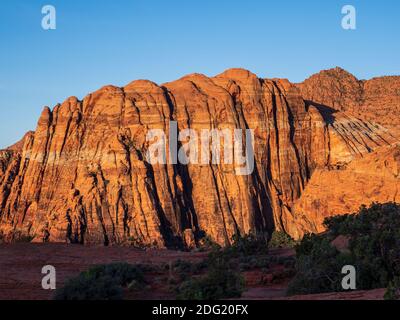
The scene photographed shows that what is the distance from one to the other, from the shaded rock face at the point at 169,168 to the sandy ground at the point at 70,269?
49.4ft

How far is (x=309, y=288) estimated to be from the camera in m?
20.9

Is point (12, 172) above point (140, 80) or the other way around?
the other way around

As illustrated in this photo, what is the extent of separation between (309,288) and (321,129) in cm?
4659

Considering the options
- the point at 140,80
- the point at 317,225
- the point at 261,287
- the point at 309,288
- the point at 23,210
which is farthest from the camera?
the point at 140,80

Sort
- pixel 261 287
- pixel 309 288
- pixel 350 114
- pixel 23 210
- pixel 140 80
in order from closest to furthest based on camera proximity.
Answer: pixel 309 288 → pixel 261 287 → pixel 23 210 → pixel 140 80 → pixel 350 114

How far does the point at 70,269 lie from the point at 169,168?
3018 cm

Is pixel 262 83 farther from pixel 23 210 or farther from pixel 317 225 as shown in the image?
pixel 23 210

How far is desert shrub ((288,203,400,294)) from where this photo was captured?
2109 cm

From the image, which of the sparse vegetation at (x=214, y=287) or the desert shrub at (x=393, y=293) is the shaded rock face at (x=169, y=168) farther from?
the desert shrub at (x=393, y=293)

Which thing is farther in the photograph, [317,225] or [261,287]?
[317,225]

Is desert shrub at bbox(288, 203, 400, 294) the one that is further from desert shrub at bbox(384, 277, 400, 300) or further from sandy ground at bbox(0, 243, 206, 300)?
sandy ground at bbox(0, 243, 206, 300)

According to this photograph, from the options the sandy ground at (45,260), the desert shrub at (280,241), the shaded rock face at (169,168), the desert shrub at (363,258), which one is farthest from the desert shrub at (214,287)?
the shaded rock face at (169,168)

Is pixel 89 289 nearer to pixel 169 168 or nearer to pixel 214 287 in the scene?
pixel 214 287

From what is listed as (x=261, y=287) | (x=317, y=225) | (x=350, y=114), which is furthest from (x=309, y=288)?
(x=350, y=114)
